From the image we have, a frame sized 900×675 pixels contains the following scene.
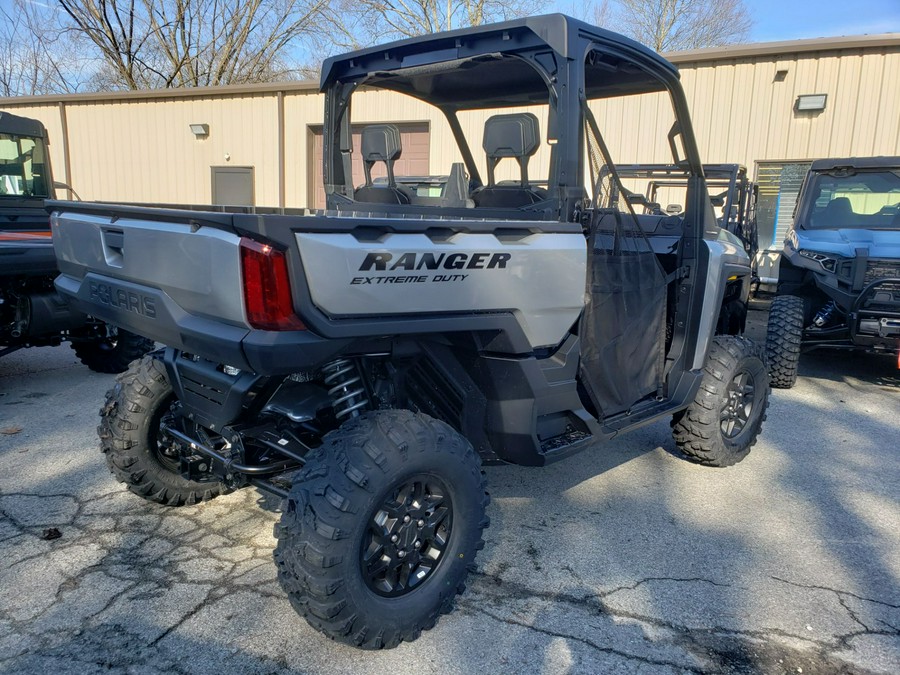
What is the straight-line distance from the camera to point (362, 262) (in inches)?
87.4

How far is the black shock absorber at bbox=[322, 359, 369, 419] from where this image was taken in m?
2.68

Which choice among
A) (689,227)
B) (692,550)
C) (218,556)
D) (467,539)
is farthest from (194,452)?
(689,227)

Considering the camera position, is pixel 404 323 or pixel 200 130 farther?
pixel 200 130

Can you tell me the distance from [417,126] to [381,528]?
12.2 m

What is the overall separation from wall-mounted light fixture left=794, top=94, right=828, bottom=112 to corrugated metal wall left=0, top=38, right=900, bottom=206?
10cm

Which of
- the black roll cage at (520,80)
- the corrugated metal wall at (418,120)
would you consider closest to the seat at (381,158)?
the black roll cage at (520,80)

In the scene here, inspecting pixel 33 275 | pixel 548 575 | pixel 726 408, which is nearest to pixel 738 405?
pixel 726 408

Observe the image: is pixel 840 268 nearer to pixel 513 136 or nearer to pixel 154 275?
pixel 513 136

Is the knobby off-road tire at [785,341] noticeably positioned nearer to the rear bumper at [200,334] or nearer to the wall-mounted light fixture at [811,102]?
the rear bumper at [200,334]

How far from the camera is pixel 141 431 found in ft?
10.7

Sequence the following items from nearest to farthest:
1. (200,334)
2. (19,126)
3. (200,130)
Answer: (200,334) → (19,126) → (200,130)

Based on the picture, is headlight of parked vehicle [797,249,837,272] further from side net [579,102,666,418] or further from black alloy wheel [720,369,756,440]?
side net [579,102,666,418]

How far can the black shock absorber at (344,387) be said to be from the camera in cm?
268

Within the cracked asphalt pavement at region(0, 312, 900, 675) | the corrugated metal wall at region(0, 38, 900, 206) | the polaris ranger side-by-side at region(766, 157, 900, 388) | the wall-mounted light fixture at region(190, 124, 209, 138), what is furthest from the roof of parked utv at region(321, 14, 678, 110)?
the wall-mounted light fixture at region(190, 124, 209, 138)
